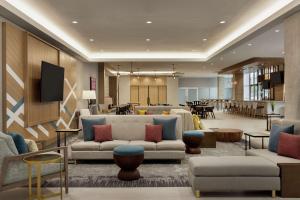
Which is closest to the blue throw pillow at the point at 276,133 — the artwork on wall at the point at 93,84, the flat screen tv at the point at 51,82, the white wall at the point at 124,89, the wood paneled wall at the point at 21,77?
the wood paneled wall at the point at 21,77

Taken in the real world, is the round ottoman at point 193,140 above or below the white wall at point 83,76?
below

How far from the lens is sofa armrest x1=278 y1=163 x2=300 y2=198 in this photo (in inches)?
146

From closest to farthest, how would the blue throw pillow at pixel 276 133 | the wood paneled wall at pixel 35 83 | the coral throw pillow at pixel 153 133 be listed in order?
the blue throw pillow at pixel 276 133
the coral throw pillow at pixel 153 133
the wood paneled wall at pixel 35 83

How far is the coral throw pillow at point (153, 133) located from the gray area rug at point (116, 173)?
48 cm

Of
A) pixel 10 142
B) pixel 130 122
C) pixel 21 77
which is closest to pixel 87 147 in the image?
pixel 130 122

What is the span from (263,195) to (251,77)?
18.0 metres

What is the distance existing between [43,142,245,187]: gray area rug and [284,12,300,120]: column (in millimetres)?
2641

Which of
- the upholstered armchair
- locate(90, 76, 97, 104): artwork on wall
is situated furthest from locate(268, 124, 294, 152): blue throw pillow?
locate(90, 76, 97, 104): artwork on wall

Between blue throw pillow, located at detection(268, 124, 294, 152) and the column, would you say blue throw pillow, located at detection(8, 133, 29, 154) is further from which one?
the column

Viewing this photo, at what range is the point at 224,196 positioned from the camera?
12.4 feet

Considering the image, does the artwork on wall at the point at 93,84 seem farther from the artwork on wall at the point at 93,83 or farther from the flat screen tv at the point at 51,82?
the flat screen tv at the point at 51,82

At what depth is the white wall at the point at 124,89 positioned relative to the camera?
22859mm

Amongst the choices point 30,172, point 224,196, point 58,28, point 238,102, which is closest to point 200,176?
point 224,196

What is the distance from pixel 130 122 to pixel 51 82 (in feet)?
9.14
